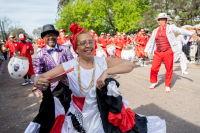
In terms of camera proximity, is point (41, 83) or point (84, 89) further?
point (84, 89)

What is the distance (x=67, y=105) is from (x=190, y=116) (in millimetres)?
2728

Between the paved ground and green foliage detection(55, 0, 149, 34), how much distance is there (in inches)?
761

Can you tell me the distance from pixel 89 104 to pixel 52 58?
5.15 feet

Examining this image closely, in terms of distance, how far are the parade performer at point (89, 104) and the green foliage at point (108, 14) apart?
73.5 feet

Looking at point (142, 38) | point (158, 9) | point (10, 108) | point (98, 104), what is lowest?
point (10, 108)

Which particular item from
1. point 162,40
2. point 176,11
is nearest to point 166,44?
point 162,40

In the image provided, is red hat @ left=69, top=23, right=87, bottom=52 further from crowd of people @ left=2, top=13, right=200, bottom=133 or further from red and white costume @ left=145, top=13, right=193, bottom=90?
red and white costume @ left=145, top=13, right=193, bottom=90

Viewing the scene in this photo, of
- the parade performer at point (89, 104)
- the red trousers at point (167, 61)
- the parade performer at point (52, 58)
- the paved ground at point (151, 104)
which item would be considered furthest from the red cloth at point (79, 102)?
the red trousers at point (167, 61)

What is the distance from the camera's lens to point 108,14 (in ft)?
91.1

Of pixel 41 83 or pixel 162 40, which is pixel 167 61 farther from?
pixel 41 83

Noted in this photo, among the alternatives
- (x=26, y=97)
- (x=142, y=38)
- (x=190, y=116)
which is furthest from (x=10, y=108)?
(x=142, y=38)

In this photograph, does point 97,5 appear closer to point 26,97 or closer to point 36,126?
point 26,97

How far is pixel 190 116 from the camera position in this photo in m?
3.31

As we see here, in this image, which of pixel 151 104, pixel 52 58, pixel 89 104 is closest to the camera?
pixel 89 104
